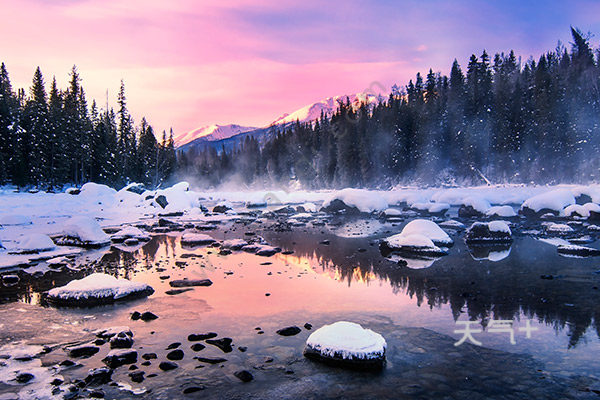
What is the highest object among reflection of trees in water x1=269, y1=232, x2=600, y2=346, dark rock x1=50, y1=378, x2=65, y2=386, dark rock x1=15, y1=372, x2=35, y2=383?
dark rock x1=15, y1=372, x2=35, y2=383

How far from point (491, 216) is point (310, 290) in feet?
79.4

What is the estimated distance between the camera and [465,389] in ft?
16.4

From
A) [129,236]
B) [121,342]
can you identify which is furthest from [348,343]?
[129,236]

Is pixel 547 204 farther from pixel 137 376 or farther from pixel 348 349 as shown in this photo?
pixel 137 376

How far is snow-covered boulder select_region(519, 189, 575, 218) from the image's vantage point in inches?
1101

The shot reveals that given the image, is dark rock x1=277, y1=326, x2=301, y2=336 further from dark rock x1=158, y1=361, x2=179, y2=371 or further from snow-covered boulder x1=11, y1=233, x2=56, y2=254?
snow-covered boulder x1=11, y1=233, x2=56, y2=254

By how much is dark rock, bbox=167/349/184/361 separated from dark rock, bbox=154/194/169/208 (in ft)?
112

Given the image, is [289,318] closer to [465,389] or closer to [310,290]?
[310,290]

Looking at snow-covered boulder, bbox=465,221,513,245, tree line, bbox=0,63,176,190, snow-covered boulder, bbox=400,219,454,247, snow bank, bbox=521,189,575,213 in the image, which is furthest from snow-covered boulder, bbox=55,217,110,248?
tree line, bbox=0,63,176,190

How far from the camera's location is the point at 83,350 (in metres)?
6.17

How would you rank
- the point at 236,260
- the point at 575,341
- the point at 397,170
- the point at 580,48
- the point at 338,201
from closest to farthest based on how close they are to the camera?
the point at 575,341 < the point at 236,260 < the point at 338,201 < the point at 580,48 < the point at 397,170

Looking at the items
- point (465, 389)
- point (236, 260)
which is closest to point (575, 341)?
point (465, 389)

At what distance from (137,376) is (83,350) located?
5.19ft

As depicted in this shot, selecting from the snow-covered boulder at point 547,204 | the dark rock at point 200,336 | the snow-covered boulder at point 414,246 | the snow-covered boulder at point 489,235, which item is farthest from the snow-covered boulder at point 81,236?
the snow-covered boulder at point 547,204
